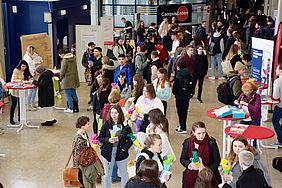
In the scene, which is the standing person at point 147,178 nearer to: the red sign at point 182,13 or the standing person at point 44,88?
the standing person at point 44,88

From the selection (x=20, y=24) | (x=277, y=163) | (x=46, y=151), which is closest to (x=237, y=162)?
(x=277, y=163)

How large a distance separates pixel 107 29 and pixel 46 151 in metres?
6.79

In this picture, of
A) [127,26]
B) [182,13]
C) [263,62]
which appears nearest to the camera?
[263,62]

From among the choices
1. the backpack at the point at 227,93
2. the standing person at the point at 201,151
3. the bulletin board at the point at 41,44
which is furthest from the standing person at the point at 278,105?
the bulletin board at the point at 41,44

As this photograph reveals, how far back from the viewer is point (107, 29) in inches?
567

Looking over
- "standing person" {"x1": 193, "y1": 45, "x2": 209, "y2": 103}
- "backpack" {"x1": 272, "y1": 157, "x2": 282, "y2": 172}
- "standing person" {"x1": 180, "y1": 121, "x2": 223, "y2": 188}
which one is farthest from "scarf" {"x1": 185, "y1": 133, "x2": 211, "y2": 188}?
"standing person" {"x1": 193, "y1": 45, "x2": 209, "y2": 103}

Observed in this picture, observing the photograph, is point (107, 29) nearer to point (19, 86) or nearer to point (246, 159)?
point (19, 86)

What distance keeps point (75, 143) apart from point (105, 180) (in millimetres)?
741

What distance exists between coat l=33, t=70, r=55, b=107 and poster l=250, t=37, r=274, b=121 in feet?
13.7

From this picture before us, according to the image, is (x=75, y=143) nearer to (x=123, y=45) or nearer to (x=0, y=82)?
(x=0, y=82)

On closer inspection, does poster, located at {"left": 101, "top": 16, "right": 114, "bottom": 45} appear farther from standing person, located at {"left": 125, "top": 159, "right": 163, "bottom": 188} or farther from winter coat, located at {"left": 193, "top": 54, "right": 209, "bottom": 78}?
standing person, located at {"left": 125, "top": 159, "right": 163, "bottom": 188}

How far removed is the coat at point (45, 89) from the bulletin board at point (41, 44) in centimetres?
243

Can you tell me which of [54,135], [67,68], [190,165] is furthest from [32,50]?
[190,165]

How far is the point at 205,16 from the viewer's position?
21.7 m
